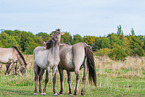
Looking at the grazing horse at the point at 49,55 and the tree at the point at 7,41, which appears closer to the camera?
the grazing horse at the point at 49,55

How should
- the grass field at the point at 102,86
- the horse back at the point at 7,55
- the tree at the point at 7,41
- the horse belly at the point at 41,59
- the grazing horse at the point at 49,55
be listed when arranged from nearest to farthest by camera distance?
1. the grazing horse at the point at 49,55
2. the horse belly at the point at 41,59
3. the grass field at the point at 102,86
4. the horse back at the point at 7,55
5. the tree at the point at 7,41

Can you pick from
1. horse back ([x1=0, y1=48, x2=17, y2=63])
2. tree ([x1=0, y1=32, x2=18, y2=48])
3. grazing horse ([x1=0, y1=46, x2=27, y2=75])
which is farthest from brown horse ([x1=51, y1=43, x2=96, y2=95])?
tree ([x1=0, y1=32, x2=18, y2=48])

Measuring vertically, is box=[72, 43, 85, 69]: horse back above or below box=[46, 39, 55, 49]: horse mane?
below

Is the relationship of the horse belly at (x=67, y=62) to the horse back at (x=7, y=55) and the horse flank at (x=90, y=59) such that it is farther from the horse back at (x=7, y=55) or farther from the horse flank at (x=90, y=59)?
the horse back at (x=7, y=55)

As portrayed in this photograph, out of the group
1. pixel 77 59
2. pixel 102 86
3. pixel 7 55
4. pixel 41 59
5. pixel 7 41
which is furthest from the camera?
pixel 7 41

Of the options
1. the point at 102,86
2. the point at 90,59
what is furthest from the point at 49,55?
the point at 102,86

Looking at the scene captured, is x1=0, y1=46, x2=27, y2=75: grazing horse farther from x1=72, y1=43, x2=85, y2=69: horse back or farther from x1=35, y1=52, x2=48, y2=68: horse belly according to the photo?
x1=72, y1=43, x2=85, y2=69: horse back

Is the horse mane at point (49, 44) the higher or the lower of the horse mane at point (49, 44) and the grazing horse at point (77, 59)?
the higher

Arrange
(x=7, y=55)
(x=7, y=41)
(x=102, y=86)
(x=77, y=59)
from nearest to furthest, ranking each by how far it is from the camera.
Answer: (x=77, y=59) < (x=102, y=86) < (x=7, y=55) < (x=7, y=41)

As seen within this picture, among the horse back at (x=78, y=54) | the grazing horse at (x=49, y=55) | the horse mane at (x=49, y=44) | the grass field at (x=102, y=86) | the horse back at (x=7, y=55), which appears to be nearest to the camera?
the horse back at (x=78, y=54)

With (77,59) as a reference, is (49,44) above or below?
above

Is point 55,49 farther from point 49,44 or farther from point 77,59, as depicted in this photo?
point 77,59

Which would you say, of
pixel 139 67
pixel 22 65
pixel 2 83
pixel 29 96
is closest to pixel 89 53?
pixel 29 96

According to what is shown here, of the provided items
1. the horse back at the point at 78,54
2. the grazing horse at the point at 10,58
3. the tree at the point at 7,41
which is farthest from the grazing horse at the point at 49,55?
the tree at the point at 7,41
